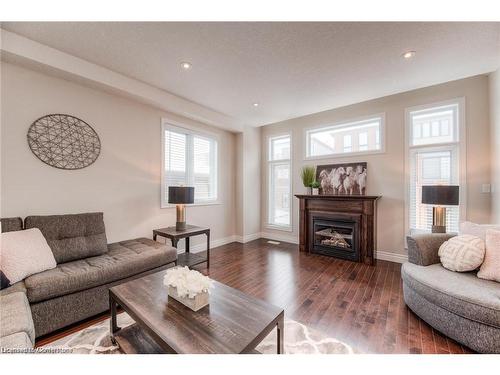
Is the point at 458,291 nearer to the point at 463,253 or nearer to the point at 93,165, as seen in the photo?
the point at 463,253

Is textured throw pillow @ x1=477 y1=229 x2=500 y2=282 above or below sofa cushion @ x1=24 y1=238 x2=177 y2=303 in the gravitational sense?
above

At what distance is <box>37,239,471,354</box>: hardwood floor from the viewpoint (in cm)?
174

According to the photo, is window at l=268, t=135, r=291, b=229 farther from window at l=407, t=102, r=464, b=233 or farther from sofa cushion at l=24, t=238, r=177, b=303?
sofa cushion at l=24, t=238, r=177, b=303

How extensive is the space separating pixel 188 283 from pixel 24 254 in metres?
1.61

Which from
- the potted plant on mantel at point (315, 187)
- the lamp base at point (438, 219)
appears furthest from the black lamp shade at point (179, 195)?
the lamp base at point (438, 219)

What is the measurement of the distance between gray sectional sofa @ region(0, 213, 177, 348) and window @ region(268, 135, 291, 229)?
9.64 ft

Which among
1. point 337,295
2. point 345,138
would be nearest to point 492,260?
point 337,295

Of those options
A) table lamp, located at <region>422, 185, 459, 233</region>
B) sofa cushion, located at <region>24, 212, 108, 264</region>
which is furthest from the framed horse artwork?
sofa cushion, located at <region>24, 212, 108, 264</region>

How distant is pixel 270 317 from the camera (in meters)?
1.29

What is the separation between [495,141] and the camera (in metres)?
2.75

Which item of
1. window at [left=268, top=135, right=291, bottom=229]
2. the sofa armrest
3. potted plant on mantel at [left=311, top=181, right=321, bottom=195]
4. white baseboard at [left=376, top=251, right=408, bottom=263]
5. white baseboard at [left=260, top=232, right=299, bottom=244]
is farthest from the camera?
window at [left=268, top=135, right=291, bottom=229]

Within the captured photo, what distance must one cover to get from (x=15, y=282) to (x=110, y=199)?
141 cm
